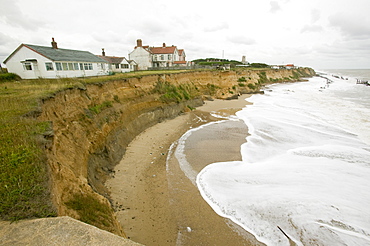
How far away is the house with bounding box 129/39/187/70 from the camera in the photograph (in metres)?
47.6

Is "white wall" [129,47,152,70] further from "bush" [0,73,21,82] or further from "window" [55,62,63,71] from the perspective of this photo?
"bush" [0,73,21,82]

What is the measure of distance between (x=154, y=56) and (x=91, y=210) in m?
49.3

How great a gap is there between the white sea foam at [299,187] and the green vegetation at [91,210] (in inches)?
172

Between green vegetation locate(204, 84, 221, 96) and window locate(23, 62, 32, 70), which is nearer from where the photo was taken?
window locate(23, 62, 32, 70)

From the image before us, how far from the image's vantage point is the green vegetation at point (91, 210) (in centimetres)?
532

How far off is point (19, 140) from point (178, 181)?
6770 millimetres

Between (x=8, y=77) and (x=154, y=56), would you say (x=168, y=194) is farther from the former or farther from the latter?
(x=154, y=56)

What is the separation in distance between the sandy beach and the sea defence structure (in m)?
0.84

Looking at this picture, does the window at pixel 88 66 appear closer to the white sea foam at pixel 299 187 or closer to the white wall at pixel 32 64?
the white wall at pixel 32 64

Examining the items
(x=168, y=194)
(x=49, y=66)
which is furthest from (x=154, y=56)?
(x=168, y=194)

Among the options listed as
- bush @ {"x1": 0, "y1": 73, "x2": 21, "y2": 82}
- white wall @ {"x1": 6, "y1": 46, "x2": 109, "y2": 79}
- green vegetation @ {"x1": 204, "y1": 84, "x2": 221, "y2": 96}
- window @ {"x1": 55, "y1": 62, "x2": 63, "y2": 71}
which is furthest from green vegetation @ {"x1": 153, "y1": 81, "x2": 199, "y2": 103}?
bush @ {"x1": 0, "y1": 73, "x2": 21, "y2": 82}

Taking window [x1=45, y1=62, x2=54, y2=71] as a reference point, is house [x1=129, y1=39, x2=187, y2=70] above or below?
above

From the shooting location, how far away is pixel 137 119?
17.3m

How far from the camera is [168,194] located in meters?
8.97
